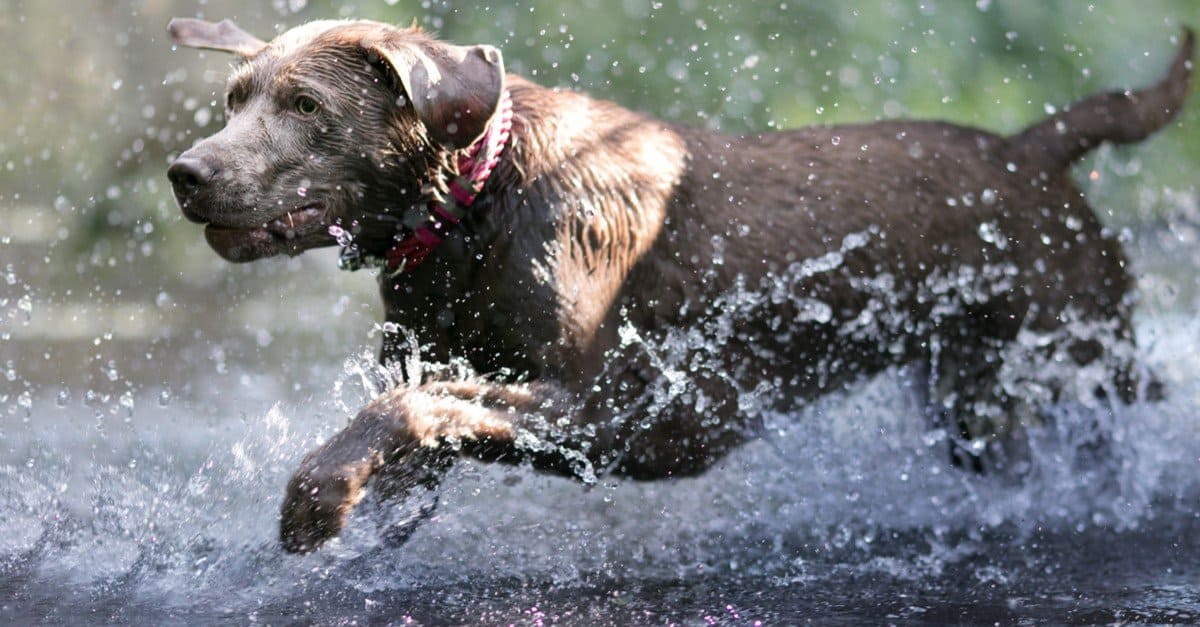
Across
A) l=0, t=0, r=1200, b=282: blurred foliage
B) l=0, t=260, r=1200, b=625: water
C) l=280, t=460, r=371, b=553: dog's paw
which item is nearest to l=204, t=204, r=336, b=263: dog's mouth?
l=280, t=460, r=371, b=553: dog's paw

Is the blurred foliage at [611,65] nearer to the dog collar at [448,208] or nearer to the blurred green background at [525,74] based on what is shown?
the blurred green background at [525,74]

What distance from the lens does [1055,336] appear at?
14.6 ft

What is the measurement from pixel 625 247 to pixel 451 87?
2.50 ft

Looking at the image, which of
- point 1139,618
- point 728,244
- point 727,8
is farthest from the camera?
point 727,8

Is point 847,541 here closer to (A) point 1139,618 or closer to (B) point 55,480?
(A) point 1139,618

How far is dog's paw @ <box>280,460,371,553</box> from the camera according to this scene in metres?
3.05

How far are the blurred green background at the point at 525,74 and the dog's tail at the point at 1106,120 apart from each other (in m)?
4.92

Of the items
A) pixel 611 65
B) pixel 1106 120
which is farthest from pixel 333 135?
pixel 611 65

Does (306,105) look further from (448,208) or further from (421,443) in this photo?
(421,443)

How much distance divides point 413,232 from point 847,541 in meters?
1.63

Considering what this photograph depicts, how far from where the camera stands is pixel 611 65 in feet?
32.7

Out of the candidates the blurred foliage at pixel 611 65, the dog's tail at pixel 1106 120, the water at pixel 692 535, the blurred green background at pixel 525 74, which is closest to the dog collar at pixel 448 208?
the water at pixel 692 535

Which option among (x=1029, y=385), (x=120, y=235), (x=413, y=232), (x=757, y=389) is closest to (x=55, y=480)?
(x=413, y=232)

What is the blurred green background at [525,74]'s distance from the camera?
9852 millimetres
